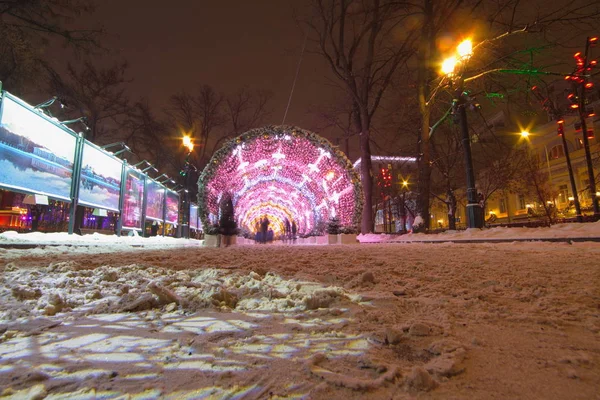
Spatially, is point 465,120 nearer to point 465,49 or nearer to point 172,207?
point 465,49

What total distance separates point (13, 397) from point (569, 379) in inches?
102

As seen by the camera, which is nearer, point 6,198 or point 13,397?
point 13,397

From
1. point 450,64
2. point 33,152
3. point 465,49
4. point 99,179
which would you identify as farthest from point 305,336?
point 99,179

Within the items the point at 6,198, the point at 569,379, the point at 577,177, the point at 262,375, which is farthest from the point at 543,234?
the point at 6,198

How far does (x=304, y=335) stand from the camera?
210 centimetres

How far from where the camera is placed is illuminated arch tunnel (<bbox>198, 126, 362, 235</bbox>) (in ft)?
38.5

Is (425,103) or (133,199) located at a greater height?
(425,103)

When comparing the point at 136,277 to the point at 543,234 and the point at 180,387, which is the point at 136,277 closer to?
the point at 180,387

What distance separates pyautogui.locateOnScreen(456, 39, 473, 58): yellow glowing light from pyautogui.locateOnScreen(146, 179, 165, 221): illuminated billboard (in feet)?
61.3

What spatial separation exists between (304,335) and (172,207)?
26.0 meters

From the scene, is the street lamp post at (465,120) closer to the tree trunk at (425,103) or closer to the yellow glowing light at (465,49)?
the yellow glowing light at (465,49)

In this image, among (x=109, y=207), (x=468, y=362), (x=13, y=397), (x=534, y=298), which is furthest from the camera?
(x=109, y=207)

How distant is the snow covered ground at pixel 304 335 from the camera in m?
1.49

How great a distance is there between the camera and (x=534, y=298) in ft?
8.95
